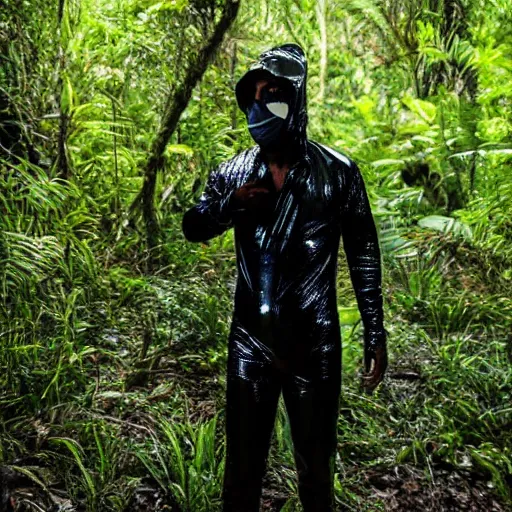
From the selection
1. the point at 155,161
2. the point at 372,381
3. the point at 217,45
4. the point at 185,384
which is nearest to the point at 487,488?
the point at 372,381

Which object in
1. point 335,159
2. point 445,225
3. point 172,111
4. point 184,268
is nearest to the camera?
point 335,159

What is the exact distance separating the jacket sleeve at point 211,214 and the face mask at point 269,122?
18 cm

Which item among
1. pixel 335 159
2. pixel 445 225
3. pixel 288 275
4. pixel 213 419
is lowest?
pixel 213 419

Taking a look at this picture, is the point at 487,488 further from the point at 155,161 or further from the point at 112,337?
the point at 155,161

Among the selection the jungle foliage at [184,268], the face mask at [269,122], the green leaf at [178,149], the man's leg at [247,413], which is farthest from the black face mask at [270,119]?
the green leaf at [178,149]

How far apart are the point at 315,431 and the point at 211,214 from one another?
0.63 metres

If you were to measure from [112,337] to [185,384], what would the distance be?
0.44 m

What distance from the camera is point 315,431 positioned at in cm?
155

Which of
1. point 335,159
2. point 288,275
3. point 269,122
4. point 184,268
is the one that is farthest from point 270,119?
point 184,268

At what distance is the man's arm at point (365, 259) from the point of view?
5.30ft

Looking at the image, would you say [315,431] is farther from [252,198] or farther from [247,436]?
[252,198]

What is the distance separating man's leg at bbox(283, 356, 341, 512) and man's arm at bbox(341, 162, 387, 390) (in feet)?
0.47

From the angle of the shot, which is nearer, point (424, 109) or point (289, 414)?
point (289, 414)

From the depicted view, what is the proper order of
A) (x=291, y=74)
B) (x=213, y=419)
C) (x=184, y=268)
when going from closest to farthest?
1. (x=291, y=74)
2. (x=213, y=419)
3. (x=184, y=268)
